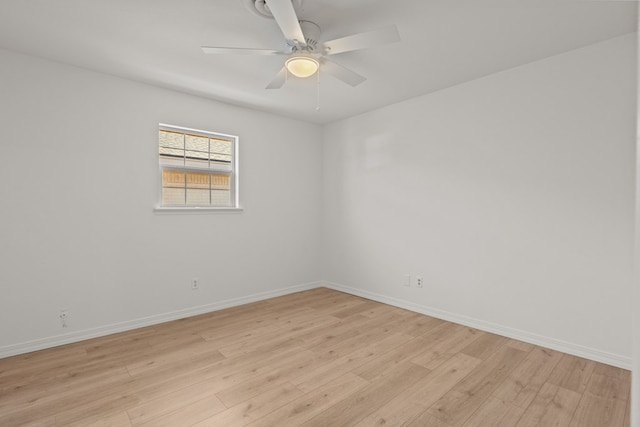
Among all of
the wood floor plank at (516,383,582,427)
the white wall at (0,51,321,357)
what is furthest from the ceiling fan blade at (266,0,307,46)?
the wood floor plank at (516,383,582,427)

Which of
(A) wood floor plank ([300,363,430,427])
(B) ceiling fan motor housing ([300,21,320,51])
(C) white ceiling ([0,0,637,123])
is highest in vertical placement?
(C) white ceiling ([0,0,637,123])

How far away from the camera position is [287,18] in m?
1.71

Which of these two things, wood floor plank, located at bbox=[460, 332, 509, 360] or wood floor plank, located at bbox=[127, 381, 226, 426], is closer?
wood floor plank, located at bbox=[127, 381, 226, 426]

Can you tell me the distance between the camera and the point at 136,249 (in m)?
3.15

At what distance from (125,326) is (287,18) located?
3.16 m

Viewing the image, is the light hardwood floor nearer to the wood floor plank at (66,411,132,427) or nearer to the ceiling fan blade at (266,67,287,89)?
the wood floor plank at (66,411,132,427)

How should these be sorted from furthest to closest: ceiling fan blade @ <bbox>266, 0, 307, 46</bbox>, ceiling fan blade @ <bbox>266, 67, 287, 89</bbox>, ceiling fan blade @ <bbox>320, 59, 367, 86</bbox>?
ceiling fan blade @ <bbox>266, 67, 287, 89</bbox>, ceiling fan blade @ <bbox>320, 59, 367, 86</bbox>, ceiling fan blade @ <bbox>266, 0, 307, 46</bbox>

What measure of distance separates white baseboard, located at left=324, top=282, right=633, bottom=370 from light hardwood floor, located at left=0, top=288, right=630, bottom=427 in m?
0.09

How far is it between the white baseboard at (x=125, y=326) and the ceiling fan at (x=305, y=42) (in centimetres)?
271

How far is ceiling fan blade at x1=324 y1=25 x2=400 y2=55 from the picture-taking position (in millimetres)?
1764

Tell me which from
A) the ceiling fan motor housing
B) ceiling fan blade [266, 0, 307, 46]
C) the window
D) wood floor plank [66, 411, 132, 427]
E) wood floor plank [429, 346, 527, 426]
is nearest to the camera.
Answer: ceiling fan blade [266, 0, 307, 46]

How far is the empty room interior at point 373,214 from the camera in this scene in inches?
78.3

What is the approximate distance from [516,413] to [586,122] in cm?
228

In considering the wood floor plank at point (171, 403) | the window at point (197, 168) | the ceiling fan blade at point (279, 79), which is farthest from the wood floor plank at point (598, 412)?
the window at point (197, 168)
